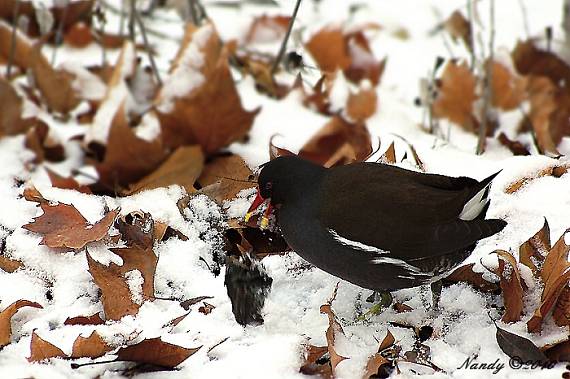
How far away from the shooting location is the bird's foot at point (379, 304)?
6.44 ft

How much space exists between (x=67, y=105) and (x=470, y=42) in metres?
1.73

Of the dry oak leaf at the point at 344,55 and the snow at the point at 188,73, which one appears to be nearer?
the snow at the point at 188,73

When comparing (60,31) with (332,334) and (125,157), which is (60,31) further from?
(332,334)

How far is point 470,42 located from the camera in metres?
3.60

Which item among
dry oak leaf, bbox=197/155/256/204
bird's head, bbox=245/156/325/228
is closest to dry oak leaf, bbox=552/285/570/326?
bird's head, bbox=245/156/325/228

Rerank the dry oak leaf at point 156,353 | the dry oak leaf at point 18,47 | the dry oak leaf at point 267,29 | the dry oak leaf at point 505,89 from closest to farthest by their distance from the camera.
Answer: the dry oak leaf at point 156,353 < the dry oak leaf at point 505,89 < the dry oak leaf at point 18,47 < the dry oak leaf at point 267,29

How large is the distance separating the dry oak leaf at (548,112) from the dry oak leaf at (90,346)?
1749 millimetres

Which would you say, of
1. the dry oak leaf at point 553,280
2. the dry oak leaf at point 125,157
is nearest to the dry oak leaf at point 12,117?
the dry oak leaf at point 125,157

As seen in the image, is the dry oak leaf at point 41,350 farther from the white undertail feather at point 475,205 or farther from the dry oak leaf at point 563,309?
the dry oak leaf at point 563,309

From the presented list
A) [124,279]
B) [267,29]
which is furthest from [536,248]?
[267,29]

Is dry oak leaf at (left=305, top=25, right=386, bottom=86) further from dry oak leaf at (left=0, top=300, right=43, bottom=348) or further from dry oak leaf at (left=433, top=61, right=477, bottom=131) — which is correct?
dry oak leaf at (left=0, top=300, right=43, bottom=348)

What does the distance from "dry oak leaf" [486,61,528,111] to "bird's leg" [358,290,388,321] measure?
1.67m

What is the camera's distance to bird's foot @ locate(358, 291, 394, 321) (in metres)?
1.96

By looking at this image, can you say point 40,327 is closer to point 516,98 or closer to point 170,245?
point 170,245
